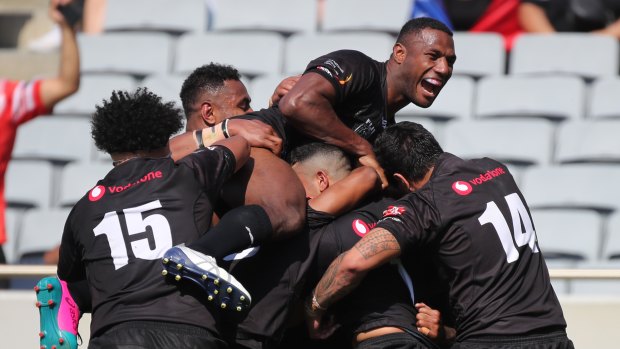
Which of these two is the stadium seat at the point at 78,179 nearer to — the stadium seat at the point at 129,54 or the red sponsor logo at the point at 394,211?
the stadium seat at the point at 129,54

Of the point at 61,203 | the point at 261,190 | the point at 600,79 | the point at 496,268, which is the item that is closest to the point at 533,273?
the point at 496,268

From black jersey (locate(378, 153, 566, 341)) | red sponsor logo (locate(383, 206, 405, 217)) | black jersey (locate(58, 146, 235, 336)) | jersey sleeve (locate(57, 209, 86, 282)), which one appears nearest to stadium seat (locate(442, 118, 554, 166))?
black jersey (locate(378, 153, 566, 341))

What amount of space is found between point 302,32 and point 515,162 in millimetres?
1896

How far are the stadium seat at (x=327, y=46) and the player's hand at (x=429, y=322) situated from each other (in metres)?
3.38

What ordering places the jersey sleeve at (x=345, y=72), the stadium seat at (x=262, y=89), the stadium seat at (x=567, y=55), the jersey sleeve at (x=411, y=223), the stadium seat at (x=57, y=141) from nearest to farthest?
the jersey sleeve at (x=411, y=223) → the jersey sleeve at (x=345, y=72) → the stadium seat at (x=262, y=89) → the stadium seat at (x=567, y=55) → the stadium seat at (x=57, y=141)

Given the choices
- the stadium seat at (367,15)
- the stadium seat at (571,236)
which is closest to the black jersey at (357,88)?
the stadium seat at (571,236)

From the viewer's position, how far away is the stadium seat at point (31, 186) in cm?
738

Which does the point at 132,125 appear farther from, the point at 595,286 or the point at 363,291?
the point at 595,286

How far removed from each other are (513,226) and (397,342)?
0.63 m

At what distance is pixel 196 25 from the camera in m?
8.09

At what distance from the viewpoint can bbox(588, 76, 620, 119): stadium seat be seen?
718 centimetres

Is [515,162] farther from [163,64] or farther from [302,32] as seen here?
[163,64]

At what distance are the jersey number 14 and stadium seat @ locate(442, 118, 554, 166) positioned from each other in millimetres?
2742

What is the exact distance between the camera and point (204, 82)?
4.87 m
